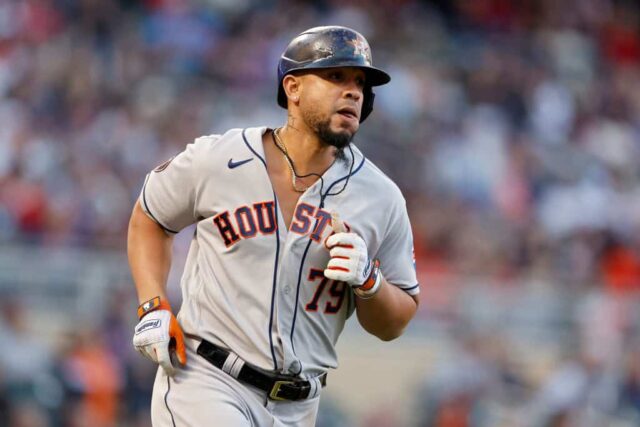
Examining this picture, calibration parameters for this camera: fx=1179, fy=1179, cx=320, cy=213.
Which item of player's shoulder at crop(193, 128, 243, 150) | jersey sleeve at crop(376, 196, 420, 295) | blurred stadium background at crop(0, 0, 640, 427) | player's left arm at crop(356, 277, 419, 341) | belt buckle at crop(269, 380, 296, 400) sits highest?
player's shoulder at crop(193, 128, 243, 150)

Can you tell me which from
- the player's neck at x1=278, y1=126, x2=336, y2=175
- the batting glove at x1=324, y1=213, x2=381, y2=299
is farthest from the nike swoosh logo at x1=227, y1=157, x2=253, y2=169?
the batting glove at x1=324, y1=213, x2=381, y2=299

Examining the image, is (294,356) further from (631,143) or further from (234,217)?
(631,143)

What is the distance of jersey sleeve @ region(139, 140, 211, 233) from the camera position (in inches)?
176

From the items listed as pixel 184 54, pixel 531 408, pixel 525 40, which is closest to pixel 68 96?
pixel 184 54

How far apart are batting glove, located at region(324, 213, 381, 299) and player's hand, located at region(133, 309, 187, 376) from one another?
631 mm

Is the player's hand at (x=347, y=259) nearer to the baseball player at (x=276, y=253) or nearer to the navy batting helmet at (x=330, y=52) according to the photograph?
the baseball player at (x=276, y=253)

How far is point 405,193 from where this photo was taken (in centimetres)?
1138

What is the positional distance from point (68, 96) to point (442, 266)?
3.80 m

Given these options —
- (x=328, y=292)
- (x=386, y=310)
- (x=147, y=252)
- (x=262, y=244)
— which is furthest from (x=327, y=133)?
(x=147, y=252)

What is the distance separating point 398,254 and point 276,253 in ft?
1.74

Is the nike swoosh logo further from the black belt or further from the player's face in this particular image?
the black belt

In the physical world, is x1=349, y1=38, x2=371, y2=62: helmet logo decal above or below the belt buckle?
above

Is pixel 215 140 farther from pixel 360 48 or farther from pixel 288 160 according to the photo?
pixel 360 48

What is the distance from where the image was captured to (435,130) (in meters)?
12.5
